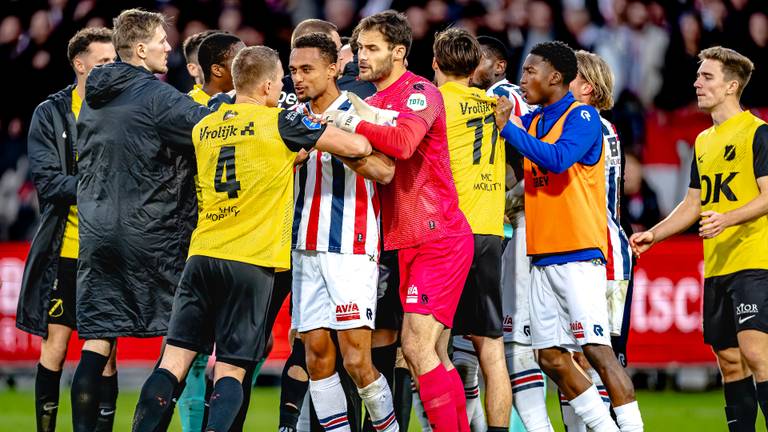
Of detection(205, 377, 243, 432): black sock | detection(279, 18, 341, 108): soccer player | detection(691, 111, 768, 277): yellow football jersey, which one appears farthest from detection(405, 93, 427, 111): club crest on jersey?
detection(691, 111, 768, 277): yellow football jersey

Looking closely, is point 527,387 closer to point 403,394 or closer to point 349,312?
point 403,394

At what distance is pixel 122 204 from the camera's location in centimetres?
695

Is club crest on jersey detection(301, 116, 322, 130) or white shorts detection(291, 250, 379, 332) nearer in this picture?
club crest on jersey detection(301, 116, 322, 130)

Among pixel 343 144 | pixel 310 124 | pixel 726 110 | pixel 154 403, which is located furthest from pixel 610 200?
pixel 154 403

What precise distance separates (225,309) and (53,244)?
2025 mm

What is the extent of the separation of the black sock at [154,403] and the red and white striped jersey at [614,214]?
3.15m

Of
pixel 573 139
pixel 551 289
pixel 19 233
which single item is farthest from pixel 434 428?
pixel 19 233

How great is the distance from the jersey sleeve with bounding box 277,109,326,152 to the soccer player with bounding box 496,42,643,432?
129cm

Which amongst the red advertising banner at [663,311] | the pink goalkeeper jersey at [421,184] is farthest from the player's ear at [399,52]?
the red advertising banner at [663,311]

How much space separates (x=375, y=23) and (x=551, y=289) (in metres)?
1.95

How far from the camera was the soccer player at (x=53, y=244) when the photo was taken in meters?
7.65

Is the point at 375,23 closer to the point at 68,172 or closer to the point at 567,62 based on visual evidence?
the point at 567,62

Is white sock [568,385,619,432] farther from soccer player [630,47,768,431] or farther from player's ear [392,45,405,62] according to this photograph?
player's ear [392,45,405,62]

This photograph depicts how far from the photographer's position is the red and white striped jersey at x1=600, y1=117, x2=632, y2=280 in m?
7.65
